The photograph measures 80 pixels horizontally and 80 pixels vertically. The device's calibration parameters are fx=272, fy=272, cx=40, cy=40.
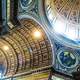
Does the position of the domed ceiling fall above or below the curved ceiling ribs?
above

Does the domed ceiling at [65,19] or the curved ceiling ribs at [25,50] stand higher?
the domed ceiling at [65,19]

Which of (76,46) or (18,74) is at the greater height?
(76,46)

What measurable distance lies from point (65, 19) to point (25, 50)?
416 cm

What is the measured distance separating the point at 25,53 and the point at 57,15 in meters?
3.93

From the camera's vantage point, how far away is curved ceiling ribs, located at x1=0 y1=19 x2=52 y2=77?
19.5 m

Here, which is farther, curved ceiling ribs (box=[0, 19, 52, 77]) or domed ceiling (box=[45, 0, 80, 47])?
domed ceiling (box=[45, 0, 80, 47])

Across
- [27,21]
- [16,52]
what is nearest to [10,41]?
[16,52]

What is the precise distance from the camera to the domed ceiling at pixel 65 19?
795 inches

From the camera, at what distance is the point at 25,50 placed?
20.1 metres

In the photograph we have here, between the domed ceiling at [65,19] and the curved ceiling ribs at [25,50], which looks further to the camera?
the domed ceiling at [65,19]

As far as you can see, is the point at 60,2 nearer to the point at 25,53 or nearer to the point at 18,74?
the point at 25,53

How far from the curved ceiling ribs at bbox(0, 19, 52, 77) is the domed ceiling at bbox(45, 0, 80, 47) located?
1.34 meters

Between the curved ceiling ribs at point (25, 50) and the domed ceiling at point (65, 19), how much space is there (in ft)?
4.40

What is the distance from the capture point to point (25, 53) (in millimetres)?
20203
